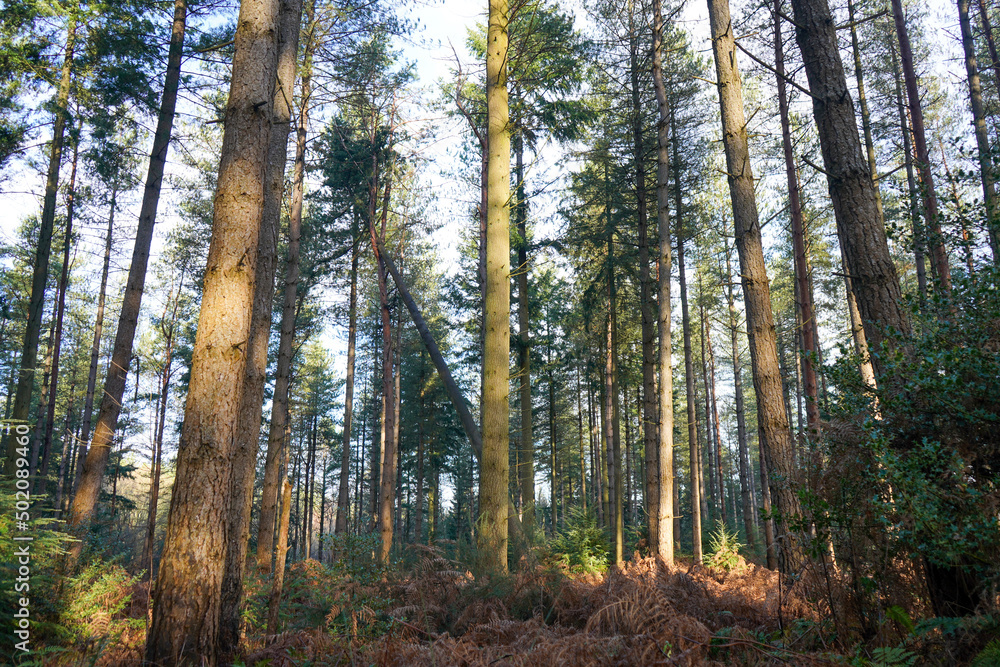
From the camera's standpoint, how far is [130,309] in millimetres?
9719

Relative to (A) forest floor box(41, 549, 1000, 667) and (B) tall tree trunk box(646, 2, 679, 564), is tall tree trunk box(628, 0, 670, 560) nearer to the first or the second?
(B) tall tree trunk box(646, 2, 679, 564)

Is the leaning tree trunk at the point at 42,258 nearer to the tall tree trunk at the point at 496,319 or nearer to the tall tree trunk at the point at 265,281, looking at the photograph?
the tall tree trunk at the point at 265,281

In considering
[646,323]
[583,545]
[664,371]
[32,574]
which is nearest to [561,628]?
[32,574]

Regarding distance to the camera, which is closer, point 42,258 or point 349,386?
point 42,258

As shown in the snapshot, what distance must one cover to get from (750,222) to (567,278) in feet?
43.3

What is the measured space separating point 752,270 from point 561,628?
454 centimetres

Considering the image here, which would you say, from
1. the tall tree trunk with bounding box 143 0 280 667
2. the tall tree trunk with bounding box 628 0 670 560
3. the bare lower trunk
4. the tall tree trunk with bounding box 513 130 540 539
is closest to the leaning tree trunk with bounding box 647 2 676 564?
the tall tree trunk with bounding box 628 0 670 560

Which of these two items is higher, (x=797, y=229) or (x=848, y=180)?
(x=797, y=229)

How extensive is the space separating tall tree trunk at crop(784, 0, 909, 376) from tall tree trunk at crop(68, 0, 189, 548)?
33.3 feet

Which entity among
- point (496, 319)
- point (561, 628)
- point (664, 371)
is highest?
point (496, 319)

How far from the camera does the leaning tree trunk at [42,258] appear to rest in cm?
1017

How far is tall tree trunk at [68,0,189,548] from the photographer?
344 inches

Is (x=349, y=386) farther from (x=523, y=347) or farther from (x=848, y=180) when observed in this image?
(x=848, y=180)

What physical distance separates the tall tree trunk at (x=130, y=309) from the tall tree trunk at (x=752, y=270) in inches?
370
